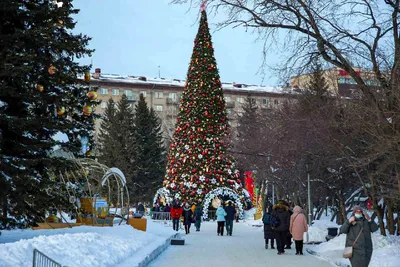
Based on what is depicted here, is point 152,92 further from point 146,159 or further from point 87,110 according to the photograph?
point 87,110

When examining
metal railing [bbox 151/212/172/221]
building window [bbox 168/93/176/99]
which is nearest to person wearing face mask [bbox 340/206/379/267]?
metal railing [bbox 151/212/172/221]

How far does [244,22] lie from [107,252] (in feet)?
24.1

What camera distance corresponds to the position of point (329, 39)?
1758cm

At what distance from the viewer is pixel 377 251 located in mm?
17453

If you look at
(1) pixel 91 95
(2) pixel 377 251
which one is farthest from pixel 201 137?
(2) pixel 377 251

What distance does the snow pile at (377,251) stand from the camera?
16.0 meters

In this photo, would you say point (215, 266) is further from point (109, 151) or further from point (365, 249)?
point (109, 151)

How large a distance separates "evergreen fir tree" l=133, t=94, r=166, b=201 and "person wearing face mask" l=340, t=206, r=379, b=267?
60911 millimetres

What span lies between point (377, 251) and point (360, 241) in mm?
5279

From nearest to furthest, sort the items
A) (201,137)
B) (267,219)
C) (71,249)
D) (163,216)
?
(71,249) → (267,219) → (163,216) → (201,137)

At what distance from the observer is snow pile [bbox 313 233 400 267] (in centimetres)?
1596

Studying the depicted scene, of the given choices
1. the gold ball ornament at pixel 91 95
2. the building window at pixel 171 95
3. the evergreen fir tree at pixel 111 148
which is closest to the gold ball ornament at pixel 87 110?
the gold ball ornament at pixel 91 95

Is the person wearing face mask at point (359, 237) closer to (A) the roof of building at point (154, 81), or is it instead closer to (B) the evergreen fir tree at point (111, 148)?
(B) the evergreen fir tree at point (111, 148)

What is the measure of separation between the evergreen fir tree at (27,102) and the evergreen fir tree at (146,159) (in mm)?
54721
